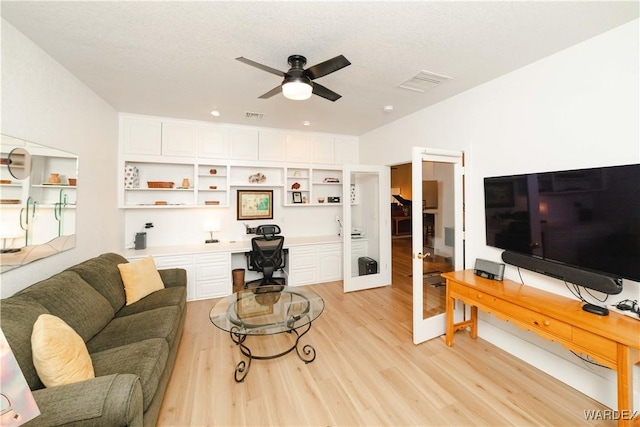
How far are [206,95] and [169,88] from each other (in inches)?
15.2

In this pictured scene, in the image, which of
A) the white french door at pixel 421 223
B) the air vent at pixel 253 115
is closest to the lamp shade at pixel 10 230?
the air vent at pixel 253 115

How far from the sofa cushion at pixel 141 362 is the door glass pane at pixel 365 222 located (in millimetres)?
3040

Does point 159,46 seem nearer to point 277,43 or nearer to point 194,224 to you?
point 277,43

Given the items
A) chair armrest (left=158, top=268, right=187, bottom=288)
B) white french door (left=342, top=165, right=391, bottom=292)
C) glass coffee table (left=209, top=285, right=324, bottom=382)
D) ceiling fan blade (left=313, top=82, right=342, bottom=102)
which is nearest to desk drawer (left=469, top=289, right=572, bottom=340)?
glass coffee table (left=209, top=285, right=324, bottom=382)

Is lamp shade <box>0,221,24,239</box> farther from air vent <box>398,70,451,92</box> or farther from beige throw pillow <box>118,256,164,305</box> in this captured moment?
air vent <box>398,70,451,92</box>

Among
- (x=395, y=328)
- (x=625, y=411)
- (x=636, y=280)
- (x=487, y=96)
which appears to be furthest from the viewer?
(x=395, y=328)

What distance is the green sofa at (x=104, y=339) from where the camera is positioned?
121cm

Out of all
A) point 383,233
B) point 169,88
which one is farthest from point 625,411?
point 169,88

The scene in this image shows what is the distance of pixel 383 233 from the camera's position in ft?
14.3

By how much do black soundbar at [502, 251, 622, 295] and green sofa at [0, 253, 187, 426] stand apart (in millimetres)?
2975

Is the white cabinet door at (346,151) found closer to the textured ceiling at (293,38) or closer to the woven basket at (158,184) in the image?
the textured ceiling at (293,38)

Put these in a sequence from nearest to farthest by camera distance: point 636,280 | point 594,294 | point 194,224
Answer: point 636,280
point 594,294
point 194,224

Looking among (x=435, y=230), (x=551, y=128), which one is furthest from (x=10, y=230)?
(x=551, y=128)

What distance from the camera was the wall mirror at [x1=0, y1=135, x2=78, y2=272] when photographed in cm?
170
